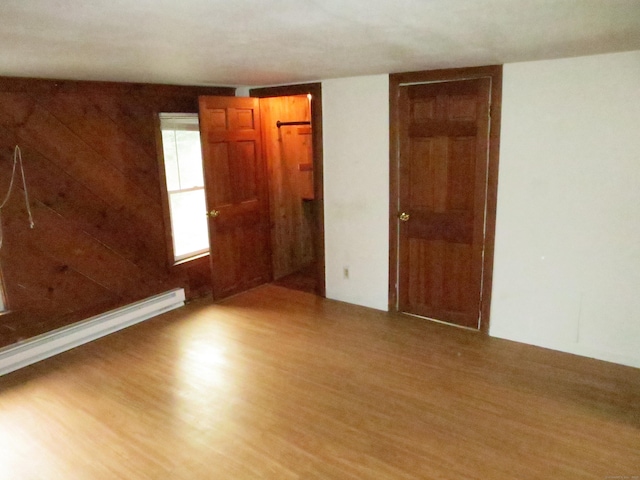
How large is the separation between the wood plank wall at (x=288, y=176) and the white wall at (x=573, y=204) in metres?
2.49

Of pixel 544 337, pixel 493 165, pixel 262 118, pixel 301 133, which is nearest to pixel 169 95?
pixel 262 118

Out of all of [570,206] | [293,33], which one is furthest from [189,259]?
[570,206]

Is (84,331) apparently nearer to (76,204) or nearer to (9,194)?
(76,204)

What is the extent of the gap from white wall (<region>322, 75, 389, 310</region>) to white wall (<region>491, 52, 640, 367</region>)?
1062 millimetres

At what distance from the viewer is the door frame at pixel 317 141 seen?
177 inches

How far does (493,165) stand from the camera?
3.64m

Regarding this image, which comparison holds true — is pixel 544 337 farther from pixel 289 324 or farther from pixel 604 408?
pixel 289 324

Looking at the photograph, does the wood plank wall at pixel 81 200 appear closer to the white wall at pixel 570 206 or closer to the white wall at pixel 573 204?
the white wall at pixel 570 206

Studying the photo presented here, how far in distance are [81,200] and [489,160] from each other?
3359 mm

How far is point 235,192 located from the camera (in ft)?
15.8

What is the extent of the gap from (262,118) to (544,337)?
3.44 m

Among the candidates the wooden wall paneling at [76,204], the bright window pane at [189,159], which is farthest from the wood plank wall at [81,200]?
the bright window pane at [189,159]

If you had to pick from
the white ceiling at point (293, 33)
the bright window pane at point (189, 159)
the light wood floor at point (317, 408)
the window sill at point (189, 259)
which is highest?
the white ceiling at point (293, 33)

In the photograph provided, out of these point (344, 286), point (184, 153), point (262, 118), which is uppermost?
point (262, 118)
